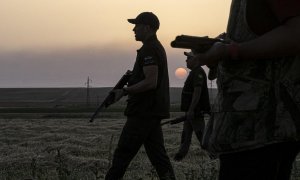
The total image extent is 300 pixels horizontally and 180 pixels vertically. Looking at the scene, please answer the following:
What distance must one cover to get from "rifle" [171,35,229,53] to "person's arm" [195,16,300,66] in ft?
0.14

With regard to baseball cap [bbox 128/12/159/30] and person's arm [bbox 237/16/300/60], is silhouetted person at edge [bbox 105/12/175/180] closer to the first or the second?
baseball cap [bbox 128/12/159/30]

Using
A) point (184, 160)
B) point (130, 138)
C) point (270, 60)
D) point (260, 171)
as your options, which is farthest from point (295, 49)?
point (184, 160)

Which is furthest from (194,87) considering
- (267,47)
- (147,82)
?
(267,47)

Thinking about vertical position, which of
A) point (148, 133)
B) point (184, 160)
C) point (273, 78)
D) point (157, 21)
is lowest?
point (184, 160)

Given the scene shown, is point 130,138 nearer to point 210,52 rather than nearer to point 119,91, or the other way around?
point 119,91

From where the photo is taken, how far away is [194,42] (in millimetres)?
2324

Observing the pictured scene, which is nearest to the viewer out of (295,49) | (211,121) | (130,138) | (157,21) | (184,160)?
(295,49)

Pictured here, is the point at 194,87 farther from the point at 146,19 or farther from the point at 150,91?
the point at 150,91

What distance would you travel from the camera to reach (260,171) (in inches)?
87.4

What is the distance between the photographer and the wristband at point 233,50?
7.29 ft

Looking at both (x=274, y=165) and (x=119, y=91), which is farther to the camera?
(x=119, y=91)

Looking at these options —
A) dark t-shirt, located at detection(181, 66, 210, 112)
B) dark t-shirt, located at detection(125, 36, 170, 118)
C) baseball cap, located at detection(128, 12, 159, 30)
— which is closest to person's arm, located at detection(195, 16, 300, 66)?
dark t-shirt, located at detection(125, 36, 170, 118)

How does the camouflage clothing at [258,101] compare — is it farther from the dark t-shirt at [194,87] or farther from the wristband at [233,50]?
the dark t-shirt at [194,87]

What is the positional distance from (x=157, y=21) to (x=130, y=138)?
A: 1245mm
